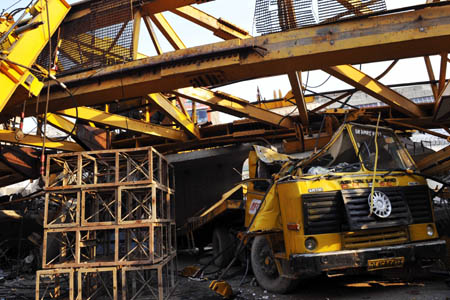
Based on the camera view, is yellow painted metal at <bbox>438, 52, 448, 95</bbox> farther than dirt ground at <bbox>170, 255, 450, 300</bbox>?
Yes

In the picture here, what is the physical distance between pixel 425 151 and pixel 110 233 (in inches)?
386

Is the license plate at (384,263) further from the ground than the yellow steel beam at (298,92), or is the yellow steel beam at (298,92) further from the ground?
the yellow steel beam at (298,92)

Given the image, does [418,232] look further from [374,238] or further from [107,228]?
[107,228]

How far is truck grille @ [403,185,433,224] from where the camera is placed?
5.84 meters

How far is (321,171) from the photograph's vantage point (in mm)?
6109

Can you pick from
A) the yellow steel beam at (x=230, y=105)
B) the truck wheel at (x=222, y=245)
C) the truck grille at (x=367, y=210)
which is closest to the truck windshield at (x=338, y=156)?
the truck grille at (x=367, y=210)

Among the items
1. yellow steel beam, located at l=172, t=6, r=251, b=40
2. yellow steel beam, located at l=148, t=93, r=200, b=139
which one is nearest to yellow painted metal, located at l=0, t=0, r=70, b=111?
yellow steel beam, located at l=172, t=6, r=251, b=40

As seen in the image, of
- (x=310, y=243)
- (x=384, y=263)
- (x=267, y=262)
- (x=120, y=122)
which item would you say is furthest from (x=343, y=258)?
(x=120, y=122)

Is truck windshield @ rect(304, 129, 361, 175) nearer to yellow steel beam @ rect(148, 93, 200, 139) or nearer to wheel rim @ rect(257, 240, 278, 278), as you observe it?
wheel rim @ rect(257, 240, 278, 278)

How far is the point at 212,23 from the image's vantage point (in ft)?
28.8

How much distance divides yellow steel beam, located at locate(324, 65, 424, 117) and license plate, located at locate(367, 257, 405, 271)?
159 inches

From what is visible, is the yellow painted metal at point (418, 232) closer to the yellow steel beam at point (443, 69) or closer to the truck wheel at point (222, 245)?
the yellow steel beam at point (443, 69)

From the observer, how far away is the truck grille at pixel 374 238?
550 cm

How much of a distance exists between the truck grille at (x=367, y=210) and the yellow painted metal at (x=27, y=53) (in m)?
5.87
